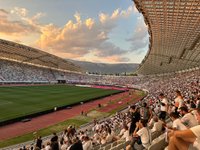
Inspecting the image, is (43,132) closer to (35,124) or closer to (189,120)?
(35,124)

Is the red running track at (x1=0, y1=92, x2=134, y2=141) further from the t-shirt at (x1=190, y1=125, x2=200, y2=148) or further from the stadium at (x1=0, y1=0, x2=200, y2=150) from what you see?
the t-shirt at (x1=190, y1=125, x2=200, y2=148)

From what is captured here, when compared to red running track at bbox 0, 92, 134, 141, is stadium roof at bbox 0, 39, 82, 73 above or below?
above

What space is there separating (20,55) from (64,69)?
128ft

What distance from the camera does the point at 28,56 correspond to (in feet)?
280

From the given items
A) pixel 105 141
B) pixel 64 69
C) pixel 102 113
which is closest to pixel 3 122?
pixel 102 113

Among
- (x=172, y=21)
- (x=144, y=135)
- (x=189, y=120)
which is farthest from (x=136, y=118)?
(x=172, y=21)

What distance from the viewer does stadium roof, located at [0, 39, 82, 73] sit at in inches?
2816

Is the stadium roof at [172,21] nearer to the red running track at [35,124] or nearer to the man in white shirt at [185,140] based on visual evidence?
the red running track at [35,124]

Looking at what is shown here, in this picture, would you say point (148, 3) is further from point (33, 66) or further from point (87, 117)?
point (33, 66)

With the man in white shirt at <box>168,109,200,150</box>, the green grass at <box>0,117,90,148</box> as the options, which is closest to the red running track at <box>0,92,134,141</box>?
the green grass at <box>0,117,90,148</box>

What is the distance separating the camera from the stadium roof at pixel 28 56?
71.5 metres

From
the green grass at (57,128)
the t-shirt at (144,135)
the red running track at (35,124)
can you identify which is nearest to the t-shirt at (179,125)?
the t-shirt at (144,135)

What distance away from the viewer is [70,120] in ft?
104

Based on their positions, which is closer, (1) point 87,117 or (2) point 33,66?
(1) point 87,117
